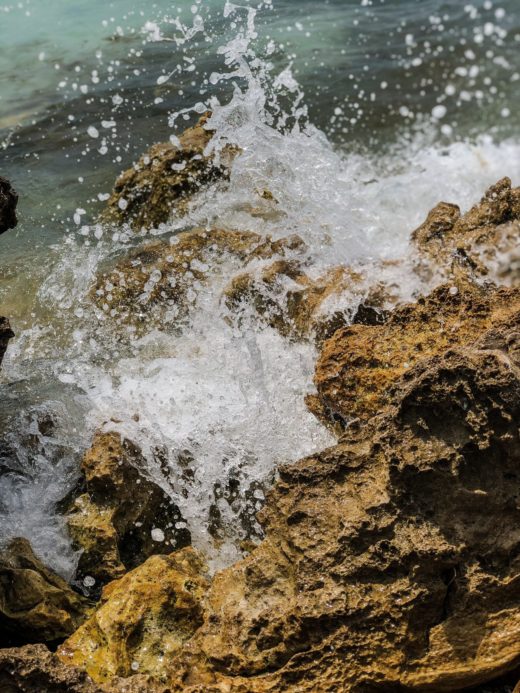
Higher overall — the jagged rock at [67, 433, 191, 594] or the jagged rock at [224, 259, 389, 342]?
the jagged rock at [224, 259, 389, 342]

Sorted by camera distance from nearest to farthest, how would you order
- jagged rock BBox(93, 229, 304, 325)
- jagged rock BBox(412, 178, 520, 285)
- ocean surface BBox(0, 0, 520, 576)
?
ocean surface BBox(0, 0, 520, 576) < jagged rock BBox(412, 178, 520, 285) < jagged rock BBox(93, 229, 304, 325)

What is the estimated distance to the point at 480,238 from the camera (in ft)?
14.7

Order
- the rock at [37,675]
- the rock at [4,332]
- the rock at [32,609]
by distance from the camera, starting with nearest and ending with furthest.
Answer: the rock at [37,675], the rock at [32,609], the rock at [4,332]

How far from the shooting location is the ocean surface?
4.14m

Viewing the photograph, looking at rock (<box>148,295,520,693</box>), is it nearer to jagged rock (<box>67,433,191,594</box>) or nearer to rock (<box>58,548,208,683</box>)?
rock (<box>58,548,208,683</box>)

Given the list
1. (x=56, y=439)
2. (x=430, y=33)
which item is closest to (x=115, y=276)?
(x=56, y=439)

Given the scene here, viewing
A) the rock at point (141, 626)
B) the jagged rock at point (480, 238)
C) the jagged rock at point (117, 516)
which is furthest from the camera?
the jagged rock at point (480, 238)

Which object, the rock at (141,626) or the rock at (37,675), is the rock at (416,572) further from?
the rock at (37,675)

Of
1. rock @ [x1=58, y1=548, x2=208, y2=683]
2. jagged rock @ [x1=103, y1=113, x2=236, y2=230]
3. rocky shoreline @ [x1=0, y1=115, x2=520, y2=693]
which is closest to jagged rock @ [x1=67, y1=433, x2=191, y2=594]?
rocky shoreline @ [x1=0, y1=115, x2=520, y2=693]

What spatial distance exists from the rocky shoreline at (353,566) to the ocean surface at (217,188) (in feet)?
1.38

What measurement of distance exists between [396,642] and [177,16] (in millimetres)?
11499

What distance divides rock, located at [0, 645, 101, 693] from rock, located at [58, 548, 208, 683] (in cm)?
49

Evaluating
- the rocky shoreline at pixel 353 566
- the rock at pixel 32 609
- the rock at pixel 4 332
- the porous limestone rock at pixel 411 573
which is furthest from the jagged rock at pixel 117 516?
the porous limestone rock at pixel 411 573

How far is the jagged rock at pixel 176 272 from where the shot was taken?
5.32 meters
